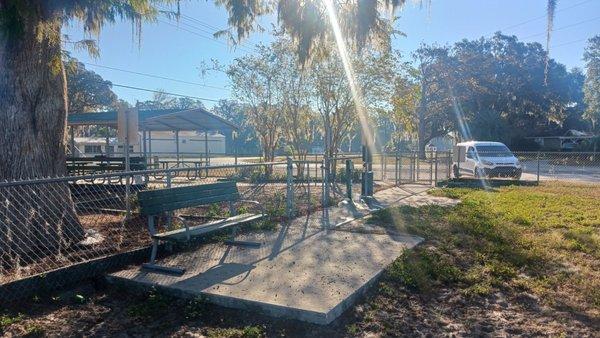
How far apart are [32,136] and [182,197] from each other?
210cm

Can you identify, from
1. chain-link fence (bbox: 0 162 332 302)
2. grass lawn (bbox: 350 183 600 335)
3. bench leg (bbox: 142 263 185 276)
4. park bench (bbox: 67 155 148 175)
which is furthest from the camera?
park bench (bbox: 67 155 148 175)

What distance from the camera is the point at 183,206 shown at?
5.88 m

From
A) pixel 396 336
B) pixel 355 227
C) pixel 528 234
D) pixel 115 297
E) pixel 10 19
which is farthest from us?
pixel 355 227

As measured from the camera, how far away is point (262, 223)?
7.99m

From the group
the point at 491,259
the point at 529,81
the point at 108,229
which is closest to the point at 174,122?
the point at 108,229

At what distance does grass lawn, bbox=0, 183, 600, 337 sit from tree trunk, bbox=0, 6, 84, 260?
152 centimetres

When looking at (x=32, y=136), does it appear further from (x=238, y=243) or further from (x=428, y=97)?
(x=428, y=97)

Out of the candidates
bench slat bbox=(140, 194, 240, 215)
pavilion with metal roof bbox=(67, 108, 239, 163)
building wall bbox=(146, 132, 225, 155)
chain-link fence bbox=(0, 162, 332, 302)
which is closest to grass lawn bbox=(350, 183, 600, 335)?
bench slat bbox=(140, 194, 240, 215)

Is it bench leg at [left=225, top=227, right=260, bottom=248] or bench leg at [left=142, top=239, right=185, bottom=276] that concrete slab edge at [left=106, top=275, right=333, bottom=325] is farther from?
bench leg at [left=225, top=227, right=260, bottom=248]

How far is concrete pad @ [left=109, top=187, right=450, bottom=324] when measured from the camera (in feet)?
13.7

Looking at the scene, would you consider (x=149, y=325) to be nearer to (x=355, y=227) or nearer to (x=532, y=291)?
(x=532, y=291)

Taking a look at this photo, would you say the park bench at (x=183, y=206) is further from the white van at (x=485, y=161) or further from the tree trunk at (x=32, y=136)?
the white van at (x=485, y=161)

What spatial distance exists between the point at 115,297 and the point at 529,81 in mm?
49014

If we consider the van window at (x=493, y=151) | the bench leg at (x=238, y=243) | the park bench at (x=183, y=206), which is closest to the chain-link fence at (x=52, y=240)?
the park bench at (x=183, y=206)
